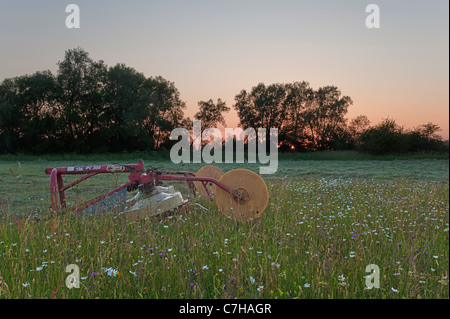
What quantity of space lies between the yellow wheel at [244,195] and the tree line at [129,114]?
4.06 metres

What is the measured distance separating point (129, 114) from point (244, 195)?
8.56m

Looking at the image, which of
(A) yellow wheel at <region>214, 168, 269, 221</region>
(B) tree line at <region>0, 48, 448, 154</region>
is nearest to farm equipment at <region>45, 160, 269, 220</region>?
(A) yellow wheel at <region>214, 168, 269, 221</region>

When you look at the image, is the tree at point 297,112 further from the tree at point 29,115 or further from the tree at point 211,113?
the tree at point 29,115

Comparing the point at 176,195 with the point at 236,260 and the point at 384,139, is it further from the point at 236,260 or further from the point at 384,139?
the point at 384,139

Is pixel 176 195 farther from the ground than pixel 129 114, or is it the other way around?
pixel 129 114

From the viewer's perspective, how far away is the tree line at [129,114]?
42.6ft

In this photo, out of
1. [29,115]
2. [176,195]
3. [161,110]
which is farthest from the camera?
[29,115]

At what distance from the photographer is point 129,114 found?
13.5m

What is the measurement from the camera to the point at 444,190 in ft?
30.6

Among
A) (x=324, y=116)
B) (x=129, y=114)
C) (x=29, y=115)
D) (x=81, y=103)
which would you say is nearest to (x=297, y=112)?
(x=324, y=116)

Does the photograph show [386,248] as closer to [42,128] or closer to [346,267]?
[346,267]

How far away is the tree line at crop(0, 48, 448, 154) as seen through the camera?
13.0 meters

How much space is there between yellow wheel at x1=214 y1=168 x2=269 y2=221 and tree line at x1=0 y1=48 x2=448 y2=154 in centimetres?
406

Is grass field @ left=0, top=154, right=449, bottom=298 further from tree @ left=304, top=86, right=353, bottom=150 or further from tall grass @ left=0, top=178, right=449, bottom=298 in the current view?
tree @ left=304, top=86, right=353, bottom=150
